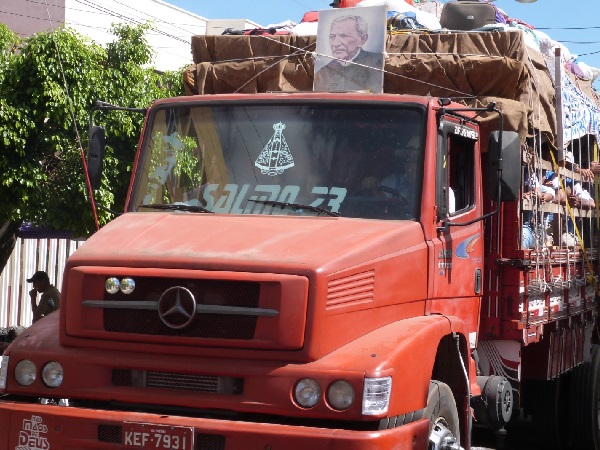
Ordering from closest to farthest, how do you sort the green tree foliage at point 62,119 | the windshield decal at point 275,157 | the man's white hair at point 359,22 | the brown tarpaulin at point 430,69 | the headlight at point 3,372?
the headlight at point 3,372, the windshield decal at point 275,157, the brown tarpaulin at point 430,69, the man's white hair at point 359,22, the green tree foliage at point 62,119

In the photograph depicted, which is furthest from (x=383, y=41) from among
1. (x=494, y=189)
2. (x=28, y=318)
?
(x=28, y=318)

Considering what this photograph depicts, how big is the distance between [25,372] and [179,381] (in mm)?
887

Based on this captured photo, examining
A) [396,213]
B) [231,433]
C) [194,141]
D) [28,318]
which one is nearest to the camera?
[231,433]

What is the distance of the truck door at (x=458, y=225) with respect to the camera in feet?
19.9

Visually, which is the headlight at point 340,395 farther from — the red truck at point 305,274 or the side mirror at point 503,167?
the side mirror at point 503,167

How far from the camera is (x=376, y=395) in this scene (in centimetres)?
475

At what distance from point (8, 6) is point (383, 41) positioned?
1998 centimetres

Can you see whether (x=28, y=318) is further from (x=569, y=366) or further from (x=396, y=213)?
(x=396, y=213)

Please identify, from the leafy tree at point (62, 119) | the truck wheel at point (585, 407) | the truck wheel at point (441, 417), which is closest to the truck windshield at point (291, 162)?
the truck wheel at point (441, 417)

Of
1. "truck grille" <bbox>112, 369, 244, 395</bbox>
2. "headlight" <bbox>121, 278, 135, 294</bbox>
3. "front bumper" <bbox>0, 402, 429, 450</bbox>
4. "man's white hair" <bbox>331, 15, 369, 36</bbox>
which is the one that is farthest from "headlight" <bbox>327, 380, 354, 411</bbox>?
"man's white hair" <bbox>331, 15, 369, 36</bbox>

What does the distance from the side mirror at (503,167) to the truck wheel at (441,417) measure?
1.24m

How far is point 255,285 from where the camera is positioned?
4.98 metres

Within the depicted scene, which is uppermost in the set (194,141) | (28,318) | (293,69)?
(293,69)

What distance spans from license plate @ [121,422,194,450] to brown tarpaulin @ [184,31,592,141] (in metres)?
3.16
